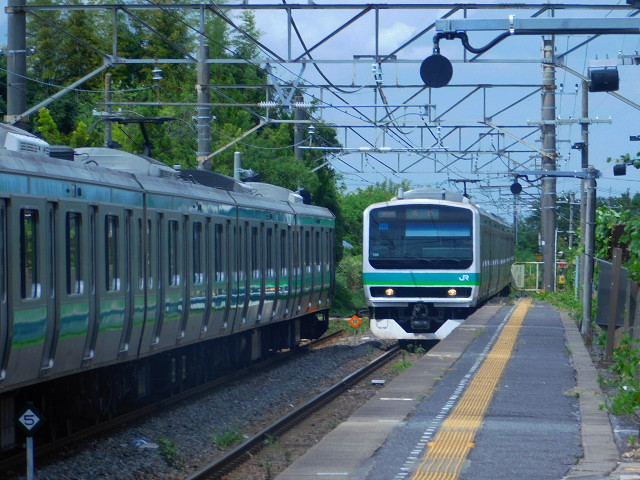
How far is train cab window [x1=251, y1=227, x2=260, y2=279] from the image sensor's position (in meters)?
17.6

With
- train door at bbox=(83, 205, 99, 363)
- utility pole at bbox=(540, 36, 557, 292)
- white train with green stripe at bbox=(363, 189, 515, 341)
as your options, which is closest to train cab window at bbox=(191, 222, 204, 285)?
train door at bbox=(83, 205, 99, 363)

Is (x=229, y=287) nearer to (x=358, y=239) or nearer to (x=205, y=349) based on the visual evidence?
(x=205, y=349)

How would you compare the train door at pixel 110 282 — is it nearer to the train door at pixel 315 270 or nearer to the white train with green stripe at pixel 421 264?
the white train with green stripe at pixel 421 264

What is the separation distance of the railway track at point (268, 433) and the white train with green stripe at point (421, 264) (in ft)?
12.2

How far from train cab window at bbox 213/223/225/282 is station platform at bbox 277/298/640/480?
2991 mm

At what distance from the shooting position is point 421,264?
21578 mm

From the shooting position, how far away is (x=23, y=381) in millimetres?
9211

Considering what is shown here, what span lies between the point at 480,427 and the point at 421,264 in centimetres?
1190

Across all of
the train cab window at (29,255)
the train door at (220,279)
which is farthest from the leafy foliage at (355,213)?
the train cab window at (29,255)

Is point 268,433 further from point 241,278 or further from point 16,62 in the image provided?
point 16,62

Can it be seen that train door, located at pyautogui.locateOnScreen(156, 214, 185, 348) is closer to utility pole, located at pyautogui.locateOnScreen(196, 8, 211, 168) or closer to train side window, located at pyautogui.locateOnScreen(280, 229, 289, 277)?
train side window, located at pyautogui.locateOnScreen(280, 229, 289, 277)

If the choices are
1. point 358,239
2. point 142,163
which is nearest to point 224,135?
point 358,239

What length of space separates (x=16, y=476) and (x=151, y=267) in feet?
12.3

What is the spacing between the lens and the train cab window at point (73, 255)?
9.91 m
